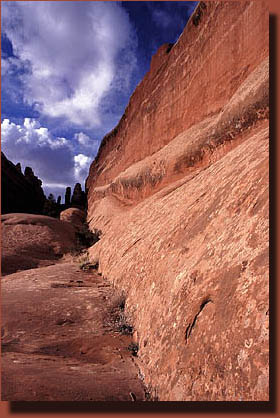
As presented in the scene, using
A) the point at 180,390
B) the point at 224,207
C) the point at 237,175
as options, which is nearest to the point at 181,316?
the point at 180,390

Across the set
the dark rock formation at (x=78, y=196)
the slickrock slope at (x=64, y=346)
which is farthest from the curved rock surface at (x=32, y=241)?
the dark rock formation at (x=78, y=196)

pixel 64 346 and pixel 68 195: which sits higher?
pixel 68 195

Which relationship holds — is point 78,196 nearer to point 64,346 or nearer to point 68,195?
point 68,195

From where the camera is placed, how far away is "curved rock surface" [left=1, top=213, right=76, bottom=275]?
515 inches

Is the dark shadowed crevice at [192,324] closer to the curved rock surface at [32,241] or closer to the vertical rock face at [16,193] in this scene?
the curved rock surface at [32,241]

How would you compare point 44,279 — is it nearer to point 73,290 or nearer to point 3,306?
point 73,290

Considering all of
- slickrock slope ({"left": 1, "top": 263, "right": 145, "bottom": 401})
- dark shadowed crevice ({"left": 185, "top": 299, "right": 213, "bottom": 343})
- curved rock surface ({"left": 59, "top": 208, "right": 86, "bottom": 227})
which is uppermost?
curved rock surface ({"left": 59, "top": 208, "right": 86, "bottom": 227})

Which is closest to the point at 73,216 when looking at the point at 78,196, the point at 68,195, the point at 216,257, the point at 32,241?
the point at 32,241

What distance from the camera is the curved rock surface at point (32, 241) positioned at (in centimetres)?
1308

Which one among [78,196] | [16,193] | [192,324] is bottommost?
[192,324]

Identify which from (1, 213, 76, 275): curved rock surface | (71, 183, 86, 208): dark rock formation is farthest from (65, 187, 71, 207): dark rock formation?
(1, 213, 76, 275): curved rock surface

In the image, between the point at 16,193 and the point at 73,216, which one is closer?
the point at 73,216

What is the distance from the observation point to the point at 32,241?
1600cm

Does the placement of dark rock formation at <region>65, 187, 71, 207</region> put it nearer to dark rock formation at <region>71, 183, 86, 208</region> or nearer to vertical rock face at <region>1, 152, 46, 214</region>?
dark rock formation at <region>71, 183, 86, 208</region>
